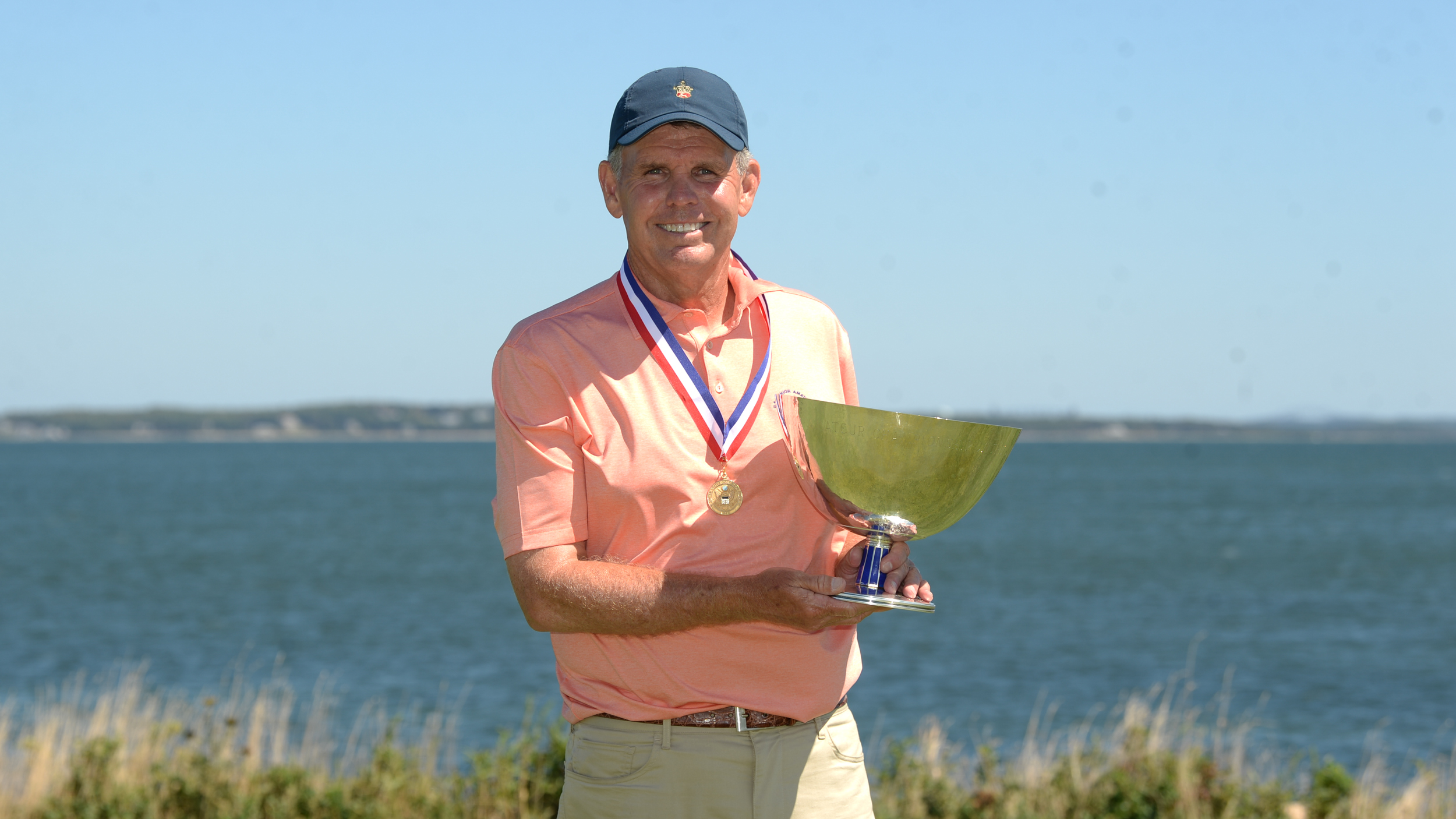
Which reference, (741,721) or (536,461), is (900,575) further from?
(536,461)

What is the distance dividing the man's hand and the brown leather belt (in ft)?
1.12

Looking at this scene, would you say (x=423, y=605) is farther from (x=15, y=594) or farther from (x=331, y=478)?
(x=331, y=478)

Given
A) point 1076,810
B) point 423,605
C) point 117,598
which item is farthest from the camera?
point 117,598

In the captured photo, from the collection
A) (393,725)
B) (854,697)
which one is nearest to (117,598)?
(854,697)

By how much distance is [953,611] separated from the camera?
3516cm

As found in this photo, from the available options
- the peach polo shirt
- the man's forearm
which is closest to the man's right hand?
the man's forearm

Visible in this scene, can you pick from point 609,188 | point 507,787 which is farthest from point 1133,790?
point 609,188

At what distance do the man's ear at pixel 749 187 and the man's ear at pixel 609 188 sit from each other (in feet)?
0.83

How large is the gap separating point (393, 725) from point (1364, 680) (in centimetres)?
2345

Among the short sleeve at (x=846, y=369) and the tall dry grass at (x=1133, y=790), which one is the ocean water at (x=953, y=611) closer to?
the tall dry grass at (x=1133, y=790)

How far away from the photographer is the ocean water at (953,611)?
22484 mm

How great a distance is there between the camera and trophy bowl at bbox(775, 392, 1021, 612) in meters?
2.53

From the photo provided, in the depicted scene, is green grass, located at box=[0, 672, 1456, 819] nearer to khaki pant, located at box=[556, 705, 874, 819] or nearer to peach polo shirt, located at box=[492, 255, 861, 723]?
khaki pant, located at box=[556, 705, 874, 819]

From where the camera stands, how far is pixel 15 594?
40031mm
